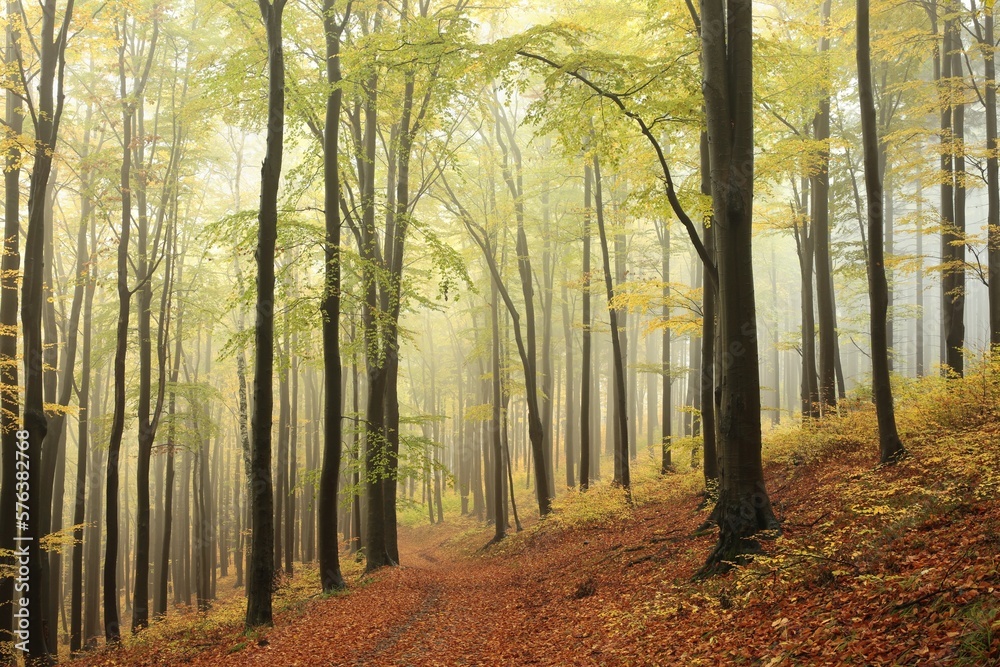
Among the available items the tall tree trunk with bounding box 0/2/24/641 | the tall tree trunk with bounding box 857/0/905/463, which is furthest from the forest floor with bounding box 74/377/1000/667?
the tall tree trunk with bounding box 0/2/24/641

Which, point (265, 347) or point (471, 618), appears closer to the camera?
point (471, 618)

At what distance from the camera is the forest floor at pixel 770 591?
14.5 feet

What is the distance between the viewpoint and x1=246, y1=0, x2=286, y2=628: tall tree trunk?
31.8ft

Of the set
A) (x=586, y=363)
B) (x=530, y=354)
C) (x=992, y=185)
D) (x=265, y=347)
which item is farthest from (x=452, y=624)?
(x=992, y=185)

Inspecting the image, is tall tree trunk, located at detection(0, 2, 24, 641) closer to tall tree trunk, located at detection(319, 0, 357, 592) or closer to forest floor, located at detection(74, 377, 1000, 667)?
forest floor, located at detection(74, 377, 1000, 667)

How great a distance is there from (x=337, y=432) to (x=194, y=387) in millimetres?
7916

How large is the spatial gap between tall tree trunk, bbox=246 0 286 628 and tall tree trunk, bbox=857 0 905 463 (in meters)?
9.30

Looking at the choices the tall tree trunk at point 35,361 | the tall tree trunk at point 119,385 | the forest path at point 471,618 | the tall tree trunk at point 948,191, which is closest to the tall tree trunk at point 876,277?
the forest path at point 471,618

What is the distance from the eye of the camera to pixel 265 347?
9883 mm

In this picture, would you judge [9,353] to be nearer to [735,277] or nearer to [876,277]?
[735,277]

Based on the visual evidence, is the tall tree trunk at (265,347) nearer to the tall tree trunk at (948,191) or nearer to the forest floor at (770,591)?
the forest floor at (770,591)

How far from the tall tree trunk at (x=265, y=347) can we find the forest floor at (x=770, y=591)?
2.93 feet

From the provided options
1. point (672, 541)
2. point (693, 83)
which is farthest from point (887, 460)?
point (693, 83)

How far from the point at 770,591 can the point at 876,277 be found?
5881 mm
